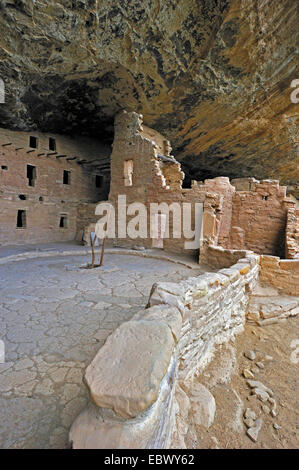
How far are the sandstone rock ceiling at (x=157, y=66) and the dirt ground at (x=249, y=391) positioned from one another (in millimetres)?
8588

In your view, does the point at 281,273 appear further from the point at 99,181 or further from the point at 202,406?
the point at 99,181

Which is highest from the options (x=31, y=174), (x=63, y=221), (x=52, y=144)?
(x=52, y=144)

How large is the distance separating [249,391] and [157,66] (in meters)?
9.37

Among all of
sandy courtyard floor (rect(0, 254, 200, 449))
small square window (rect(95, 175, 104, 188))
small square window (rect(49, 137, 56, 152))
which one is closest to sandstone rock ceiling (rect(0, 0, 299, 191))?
small square window (rect(49, 137, 56, 152))

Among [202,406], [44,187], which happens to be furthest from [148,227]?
[44,187]

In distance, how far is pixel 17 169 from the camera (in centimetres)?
1076

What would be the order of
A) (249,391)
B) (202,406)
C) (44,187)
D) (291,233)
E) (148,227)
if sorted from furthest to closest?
(44,187) → (148,227) → (291,233) → (249,391) → (202,406)

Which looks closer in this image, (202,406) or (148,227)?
(202,406)

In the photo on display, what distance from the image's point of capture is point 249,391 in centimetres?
300

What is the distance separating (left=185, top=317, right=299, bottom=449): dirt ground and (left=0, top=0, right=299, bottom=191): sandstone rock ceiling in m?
8.59

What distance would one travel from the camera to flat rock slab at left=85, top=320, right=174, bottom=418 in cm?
109

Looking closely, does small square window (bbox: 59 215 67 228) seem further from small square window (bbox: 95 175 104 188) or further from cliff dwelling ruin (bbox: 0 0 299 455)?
small square window (bbox: 95 175 104 188)

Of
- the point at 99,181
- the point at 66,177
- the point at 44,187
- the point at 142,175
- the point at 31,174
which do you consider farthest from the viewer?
the point at 99,181

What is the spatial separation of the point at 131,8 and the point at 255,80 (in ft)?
18.7
